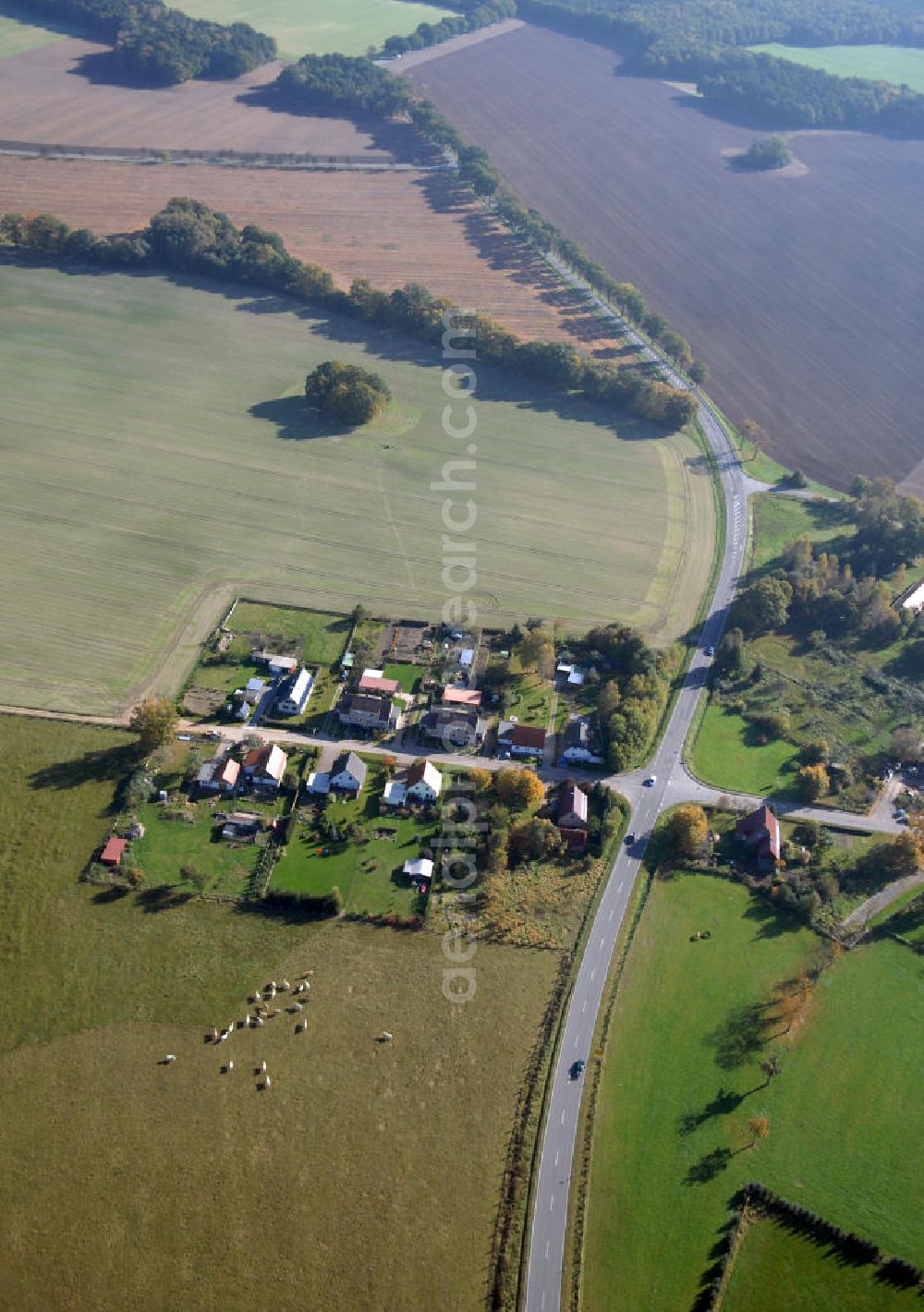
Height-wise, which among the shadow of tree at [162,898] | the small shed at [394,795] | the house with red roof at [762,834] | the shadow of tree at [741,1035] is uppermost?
the house with red roof at [762,834]

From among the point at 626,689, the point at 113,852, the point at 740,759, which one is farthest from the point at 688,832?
the point at 113,852

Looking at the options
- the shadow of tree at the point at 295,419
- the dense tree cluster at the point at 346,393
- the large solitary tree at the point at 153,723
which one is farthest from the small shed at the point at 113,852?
the dense tree cluster at the point at 346,393

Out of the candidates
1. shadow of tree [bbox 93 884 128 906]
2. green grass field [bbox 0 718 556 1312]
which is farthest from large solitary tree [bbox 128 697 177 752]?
shadow of tree [bbox 93 884 128 906]

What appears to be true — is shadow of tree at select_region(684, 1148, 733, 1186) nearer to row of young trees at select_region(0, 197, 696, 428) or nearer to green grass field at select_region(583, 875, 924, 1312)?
green grass field at select_region(583, 875, 924, 1312)

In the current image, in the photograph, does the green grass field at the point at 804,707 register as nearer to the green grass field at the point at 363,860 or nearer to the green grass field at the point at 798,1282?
the green grass field at the point at 363,860

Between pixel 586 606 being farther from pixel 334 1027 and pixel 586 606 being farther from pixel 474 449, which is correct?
pixel 334 1027

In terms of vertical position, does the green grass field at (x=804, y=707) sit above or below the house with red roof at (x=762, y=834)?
above
